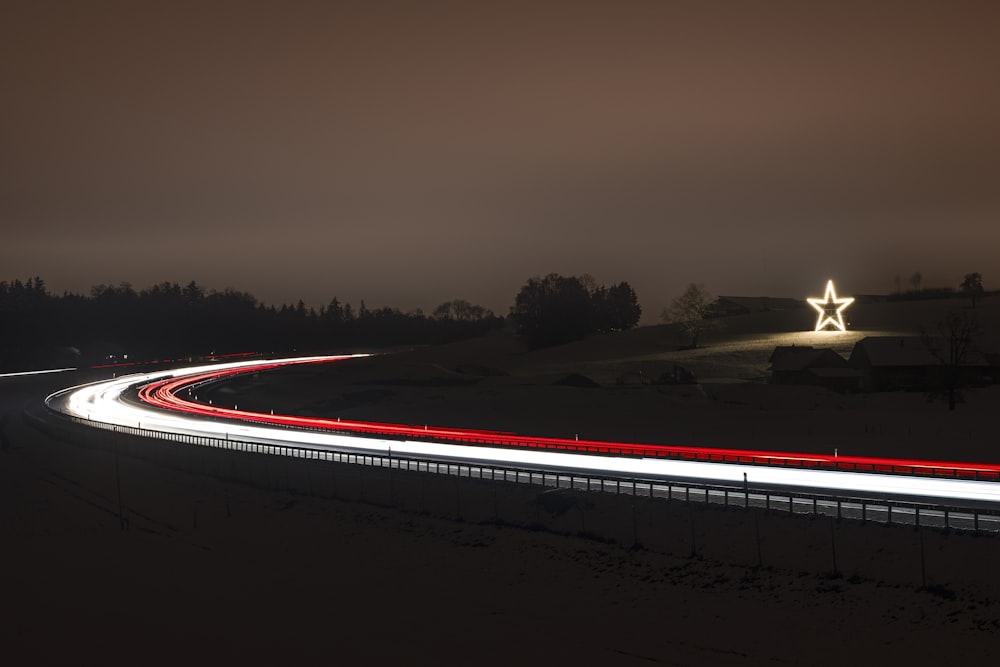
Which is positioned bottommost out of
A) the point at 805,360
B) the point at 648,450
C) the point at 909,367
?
the point at 909,367

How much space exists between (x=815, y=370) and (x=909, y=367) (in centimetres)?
841

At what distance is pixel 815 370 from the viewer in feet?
295

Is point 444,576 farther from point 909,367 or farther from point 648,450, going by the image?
point 909,367

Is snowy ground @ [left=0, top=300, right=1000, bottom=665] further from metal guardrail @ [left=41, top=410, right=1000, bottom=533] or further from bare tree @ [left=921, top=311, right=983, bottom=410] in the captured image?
bare tree @ [left=921, top=311, right=983, bottom=410]

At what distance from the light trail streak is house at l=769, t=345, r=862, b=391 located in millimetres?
33851

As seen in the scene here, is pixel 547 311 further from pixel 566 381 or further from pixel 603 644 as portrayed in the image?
pixel 603 644

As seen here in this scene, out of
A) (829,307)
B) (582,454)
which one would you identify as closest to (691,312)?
(829,307)

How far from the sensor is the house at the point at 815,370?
87.1m

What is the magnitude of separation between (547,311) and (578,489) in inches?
5145

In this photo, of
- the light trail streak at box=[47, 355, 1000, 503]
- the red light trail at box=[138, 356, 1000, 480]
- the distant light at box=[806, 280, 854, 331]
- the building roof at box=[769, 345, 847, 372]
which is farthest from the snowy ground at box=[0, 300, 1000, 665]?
the distant light at box=[806, 280, 854, 331]

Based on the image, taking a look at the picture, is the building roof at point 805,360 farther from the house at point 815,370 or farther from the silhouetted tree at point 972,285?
the silhouetted tree at point 972,285

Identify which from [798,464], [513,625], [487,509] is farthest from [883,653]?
[798,464]

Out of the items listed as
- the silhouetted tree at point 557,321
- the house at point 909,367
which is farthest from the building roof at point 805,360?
the silhouetted tree at point 557,321

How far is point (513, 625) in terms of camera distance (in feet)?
87.1
